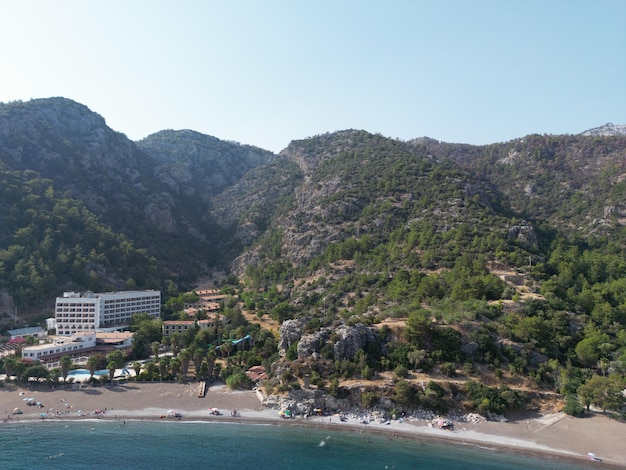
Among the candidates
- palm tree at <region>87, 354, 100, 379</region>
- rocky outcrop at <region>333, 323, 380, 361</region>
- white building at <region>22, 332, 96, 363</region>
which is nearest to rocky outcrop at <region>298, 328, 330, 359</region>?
rocky outcrop at <region>333, 323, 380, 361</region>

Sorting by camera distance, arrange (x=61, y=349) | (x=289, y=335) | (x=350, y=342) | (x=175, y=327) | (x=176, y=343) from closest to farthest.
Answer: (x=350, y=342), (x=289, y=335), (x=176, y=343), (x=61, y=349), (x=175, y=327)

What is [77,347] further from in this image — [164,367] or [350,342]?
[350,342]

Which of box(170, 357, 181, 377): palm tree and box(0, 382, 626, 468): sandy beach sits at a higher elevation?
box(170, 357, 181, 377): palm tree

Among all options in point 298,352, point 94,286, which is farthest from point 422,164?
point 94,286

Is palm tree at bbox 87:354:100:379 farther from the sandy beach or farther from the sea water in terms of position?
the sea water

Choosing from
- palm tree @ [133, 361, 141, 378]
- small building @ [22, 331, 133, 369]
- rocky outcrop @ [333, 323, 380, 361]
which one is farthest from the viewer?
small building @ [22, 331, 133, 369]

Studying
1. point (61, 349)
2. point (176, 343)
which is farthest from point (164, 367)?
point (61, 349)

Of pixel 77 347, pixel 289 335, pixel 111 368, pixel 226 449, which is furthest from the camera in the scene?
pixel 77 347
